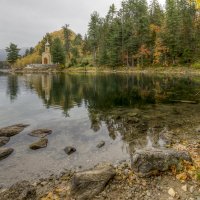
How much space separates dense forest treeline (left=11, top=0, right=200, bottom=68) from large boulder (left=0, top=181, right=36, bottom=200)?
6832 cm

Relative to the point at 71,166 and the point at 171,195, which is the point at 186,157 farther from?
the point at 71,166

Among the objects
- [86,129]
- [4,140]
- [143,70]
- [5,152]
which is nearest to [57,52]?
[143,70]

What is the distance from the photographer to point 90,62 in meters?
107

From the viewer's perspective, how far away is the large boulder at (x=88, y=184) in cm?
899

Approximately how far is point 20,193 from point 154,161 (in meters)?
5.59

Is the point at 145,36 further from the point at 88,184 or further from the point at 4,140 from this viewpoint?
the point at 88,184

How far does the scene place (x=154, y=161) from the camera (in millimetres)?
9906

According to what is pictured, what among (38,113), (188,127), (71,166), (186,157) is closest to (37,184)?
(71,166)

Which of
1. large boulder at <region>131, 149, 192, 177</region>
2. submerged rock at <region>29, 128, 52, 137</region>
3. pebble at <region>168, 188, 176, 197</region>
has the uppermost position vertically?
large boulder at <region>131, 149, 192, 177</region>

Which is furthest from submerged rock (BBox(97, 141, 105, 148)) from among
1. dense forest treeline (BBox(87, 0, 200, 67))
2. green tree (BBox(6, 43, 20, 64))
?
green tree (BBox(6, 43, 20, 64))

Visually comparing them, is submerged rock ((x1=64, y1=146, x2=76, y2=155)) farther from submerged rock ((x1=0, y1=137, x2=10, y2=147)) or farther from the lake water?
submerged rock ((x1=0, y1=137, x2=10, y2=147))

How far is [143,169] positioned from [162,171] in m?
0.81

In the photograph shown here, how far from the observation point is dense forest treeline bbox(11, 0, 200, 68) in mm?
75250

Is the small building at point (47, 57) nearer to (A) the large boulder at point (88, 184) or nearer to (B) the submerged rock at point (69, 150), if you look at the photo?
(B) the submerged rock at point (69, 150)
